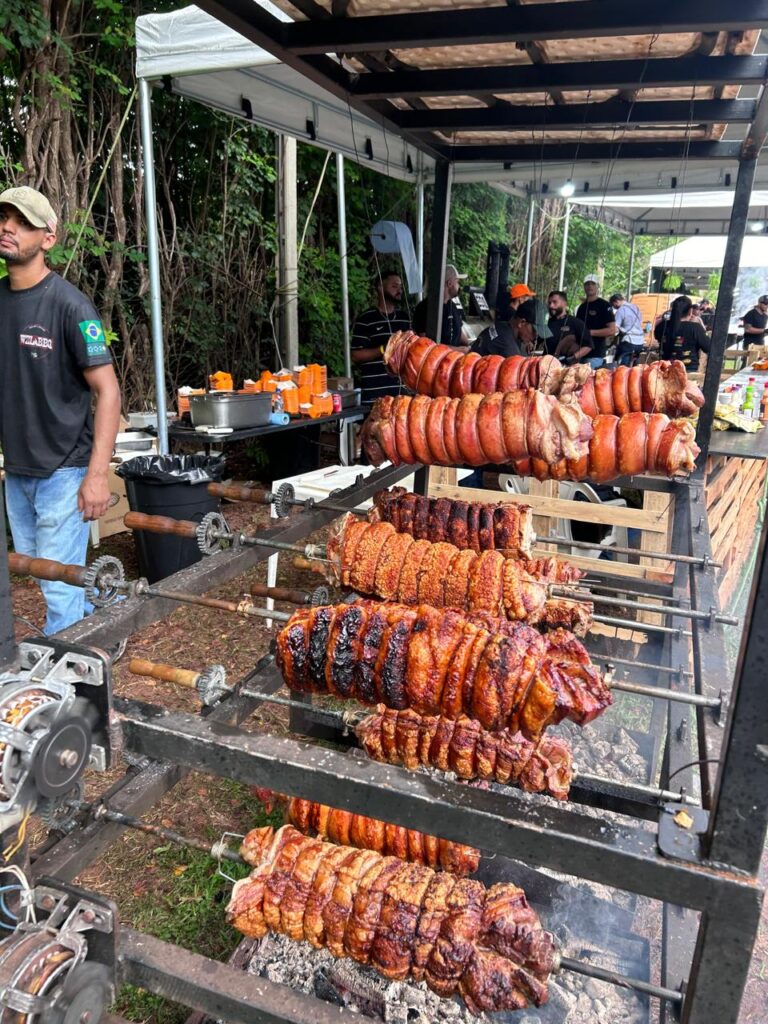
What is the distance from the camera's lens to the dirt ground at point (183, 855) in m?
2.79

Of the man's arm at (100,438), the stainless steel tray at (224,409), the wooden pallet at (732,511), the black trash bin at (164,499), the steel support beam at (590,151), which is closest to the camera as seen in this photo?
the steel support beam at (590,151)

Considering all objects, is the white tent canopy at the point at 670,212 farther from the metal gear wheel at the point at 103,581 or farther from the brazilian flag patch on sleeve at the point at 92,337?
the metal gear wheel at the point at 103,581

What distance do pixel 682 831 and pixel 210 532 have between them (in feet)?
5.47

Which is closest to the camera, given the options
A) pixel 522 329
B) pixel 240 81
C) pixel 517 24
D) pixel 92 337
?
pixel 517 24

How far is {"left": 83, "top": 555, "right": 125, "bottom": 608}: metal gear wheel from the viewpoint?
193 centimetres

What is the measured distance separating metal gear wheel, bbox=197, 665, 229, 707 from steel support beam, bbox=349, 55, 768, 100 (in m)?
2.51

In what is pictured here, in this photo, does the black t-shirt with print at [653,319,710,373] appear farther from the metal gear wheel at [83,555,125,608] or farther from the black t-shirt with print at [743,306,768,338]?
the metal gear wheel at [83,555,125,608]

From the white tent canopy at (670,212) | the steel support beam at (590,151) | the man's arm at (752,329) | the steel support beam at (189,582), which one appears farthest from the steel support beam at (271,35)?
the man's arm at (752,329)

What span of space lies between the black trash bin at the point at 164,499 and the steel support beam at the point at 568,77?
11.6 ft

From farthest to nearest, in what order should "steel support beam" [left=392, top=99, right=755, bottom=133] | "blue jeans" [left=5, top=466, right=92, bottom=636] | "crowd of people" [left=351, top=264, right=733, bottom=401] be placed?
"crowd of people" [left=351, top=264, right=733, bottom=401]
"blue jeans" [left=5, top=466, right=92, bottom=636]
"steel support beam" [left=392, top=99, right=755, bottom=133]

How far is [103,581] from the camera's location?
1951mm

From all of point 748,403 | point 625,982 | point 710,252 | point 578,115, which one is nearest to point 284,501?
point 625,982

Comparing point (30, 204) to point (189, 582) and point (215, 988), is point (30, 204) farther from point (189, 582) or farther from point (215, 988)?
point (215, 988)

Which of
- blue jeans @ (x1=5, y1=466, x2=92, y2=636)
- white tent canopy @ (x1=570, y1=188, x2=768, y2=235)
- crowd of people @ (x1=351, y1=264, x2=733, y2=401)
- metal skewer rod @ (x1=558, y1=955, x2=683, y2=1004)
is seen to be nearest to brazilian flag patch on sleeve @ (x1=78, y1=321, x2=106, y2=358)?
blue jeans @ (x1=5, y1=466, x2=92, y2=636)
